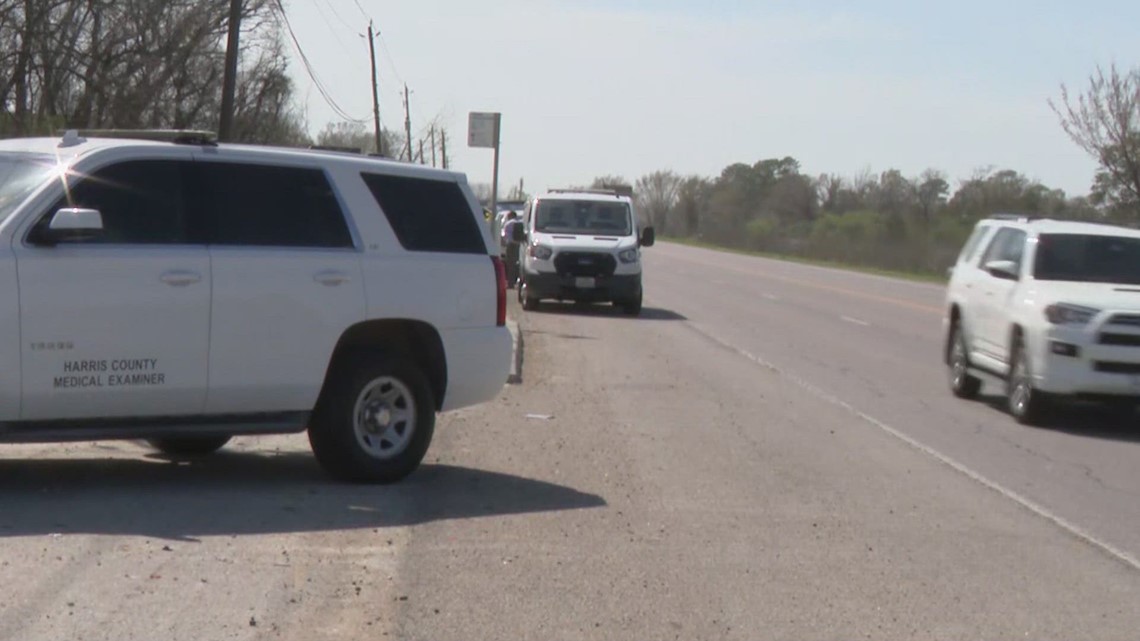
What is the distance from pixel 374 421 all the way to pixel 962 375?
8.70 meters

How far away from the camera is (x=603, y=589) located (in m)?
7.79

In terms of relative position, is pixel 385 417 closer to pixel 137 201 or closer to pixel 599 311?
pixel 137 201

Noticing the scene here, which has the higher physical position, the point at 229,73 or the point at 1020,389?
the point at 229,73

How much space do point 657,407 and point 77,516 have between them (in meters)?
7.15

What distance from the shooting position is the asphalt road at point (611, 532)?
23.9ft

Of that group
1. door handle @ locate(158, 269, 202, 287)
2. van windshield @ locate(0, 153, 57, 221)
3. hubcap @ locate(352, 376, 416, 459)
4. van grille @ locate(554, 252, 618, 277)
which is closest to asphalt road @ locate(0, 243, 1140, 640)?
hubcap @ locate(352, 376, 416, 459)

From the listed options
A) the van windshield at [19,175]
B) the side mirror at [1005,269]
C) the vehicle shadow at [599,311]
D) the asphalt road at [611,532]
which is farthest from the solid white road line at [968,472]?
the vehicle shadow at [599,311]

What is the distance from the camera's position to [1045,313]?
14.8 metres

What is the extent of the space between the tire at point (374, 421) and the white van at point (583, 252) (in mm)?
18143

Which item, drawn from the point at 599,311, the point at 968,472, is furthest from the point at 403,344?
the point at 599,311

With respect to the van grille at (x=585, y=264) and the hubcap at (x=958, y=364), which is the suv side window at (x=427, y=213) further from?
the van grille at (x=585, y=264)

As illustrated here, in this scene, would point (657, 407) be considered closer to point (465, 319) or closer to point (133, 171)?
point (465, 319)

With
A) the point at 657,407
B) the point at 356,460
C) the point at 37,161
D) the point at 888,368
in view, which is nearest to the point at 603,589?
the point at 356,460

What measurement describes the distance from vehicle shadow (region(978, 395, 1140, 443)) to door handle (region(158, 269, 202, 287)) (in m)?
8.34
